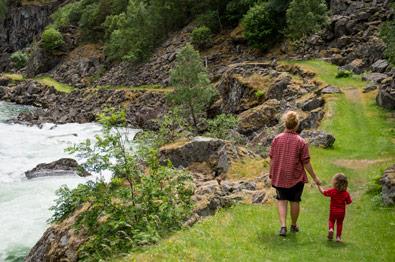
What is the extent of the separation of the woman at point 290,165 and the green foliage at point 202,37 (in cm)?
6060

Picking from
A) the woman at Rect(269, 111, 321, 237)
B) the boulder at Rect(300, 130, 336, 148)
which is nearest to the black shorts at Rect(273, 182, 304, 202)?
the woman at Rect(269, 111, 321, 237)

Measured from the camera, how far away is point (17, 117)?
68.2 m

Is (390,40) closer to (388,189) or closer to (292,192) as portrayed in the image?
(388,189)

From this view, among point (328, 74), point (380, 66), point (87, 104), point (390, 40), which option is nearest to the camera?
point (390, 40)

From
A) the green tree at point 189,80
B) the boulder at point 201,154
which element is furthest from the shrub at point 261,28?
the boulder at point 201,154

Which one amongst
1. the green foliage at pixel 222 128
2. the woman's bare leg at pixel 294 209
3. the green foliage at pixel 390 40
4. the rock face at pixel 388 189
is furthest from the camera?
the green foliage at pixel 222 128

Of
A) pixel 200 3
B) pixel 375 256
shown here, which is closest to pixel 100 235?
pixel 375 256

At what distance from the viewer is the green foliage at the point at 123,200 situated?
15.4 metres

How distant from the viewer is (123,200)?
1677cm

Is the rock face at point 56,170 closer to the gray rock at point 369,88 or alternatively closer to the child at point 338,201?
the gray rock at point 369,88

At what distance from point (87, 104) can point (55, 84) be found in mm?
22734

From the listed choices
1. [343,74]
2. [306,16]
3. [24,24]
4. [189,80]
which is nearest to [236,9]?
[306,16]

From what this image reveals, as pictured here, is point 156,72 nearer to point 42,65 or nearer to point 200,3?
point 200,3

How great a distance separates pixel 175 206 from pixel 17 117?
57704 mm
